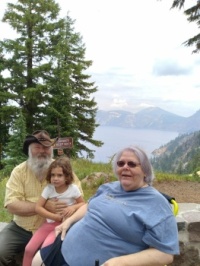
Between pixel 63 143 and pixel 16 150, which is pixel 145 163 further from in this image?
pixel 16 150

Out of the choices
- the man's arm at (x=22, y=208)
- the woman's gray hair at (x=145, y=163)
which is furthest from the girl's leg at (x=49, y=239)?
the woman's gray hair at (x=145, y=163)

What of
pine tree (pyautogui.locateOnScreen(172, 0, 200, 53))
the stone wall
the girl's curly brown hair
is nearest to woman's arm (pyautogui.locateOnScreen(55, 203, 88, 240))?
the girl's curly brown hair

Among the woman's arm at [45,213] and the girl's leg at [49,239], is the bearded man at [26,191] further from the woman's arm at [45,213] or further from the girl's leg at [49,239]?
the girl's leg at [49,239]

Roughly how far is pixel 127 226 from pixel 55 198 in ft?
3.19

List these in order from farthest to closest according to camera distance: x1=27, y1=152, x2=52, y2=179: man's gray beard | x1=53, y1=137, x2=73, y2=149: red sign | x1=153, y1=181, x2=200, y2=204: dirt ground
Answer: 1. x1=153, y1=181, x2=200, y2=204: dirt ground
2. x1=53, y1=137, x2=73, y2=149: red sign
3. x1=27, y1=152, x2=52, y2=179: man's gray beard

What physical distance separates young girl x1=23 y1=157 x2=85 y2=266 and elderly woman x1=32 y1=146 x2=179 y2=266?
0.33 metres

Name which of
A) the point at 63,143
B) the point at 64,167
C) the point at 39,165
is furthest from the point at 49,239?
the point at 63,143

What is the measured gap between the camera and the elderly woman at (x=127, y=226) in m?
2.00

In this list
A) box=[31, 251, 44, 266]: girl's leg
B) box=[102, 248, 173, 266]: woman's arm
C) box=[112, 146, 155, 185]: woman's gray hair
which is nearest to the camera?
box=[102, 248, 173, 266]: woman's arm

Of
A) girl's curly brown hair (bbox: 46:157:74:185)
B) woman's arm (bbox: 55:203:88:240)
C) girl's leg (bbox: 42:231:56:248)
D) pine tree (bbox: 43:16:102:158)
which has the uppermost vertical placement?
pine tree (bbox: 43:16:102:158)

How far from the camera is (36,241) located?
2.75 m

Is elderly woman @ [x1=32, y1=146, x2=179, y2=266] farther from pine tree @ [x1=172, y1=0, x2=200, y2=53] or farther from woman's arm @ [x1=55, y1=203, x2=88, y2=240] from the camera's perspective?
pine tree @ [x1=172, y1=0, x2=200, y2=53]

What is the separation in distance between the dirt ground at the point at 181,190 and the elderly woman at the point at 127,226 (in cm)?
440

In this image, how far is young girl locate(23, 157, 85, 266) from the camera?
2.74 metres
